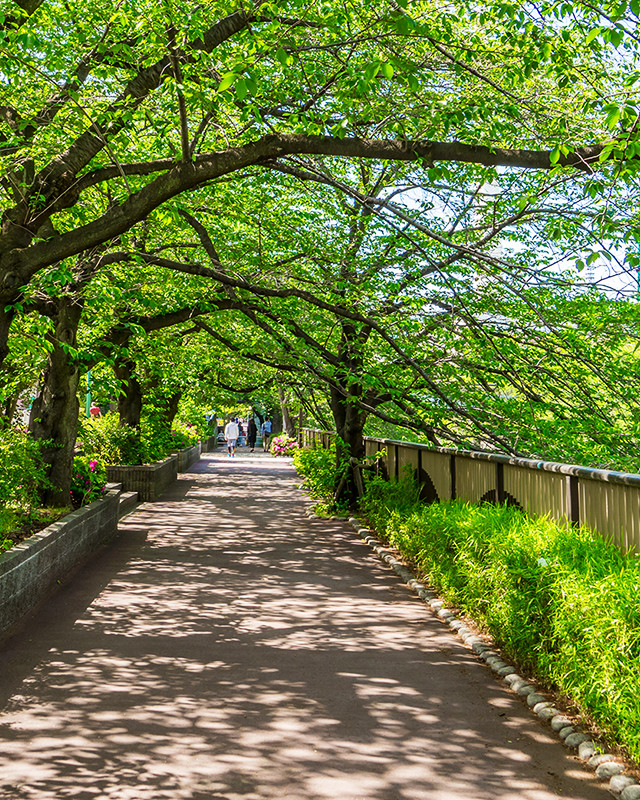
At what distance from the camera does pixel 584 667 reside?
487 centimetres

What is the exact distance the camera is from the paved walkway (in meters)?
4.25

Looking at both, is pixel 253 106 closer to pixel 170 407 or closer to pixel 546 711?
pixel 546 711

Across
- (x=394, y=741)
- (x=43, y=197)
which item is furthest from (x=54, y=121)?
(x=394, y=741)

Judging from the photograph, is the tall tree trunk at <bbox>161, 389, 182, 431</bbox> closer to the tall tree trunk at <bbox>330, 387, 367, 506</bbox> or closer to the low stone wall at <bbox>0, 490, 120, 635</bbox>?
the tall tree trunk at <bbox>330, 387, 367, 506</bbox>

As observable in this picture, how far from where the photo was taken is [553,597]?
5.69 metres

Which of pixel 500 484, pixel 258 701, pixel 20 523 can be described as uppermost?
pixel 500 484

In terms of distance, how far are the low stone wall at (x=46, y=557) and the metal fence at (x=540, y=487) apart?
16.7 ft

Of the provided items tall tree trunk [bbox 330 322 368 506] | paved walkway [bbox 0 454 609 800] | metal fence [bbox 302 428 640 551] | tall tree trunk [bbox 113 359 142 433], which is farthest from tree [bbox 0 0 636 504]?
tall tree trunk [bbox 113 359 142 433]

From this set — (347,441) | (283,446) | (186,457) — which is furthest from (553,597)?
(283,446)

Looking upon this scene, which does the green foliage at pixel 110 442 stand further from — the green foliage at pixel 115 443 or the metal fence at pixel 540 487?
the metal fence at pixel 540 487

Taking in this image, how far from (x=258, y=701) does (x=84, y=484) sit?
8767mm

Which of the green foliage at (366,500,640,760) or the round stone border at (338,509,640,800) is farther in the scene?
the green foliage at (366,500,640,760)

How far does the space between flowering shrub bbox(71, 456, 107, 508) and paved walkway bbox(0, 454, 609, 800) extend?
325cm

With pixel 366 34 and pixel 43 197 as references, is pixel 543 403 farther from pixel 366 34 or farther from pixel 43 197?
pixel 43 197
